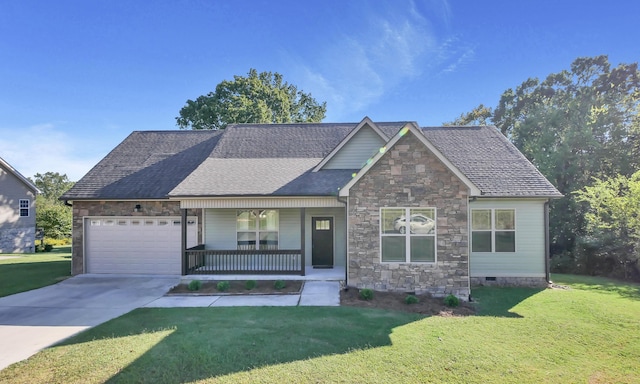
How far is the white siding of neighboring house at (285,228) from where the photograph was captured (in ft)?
41.0

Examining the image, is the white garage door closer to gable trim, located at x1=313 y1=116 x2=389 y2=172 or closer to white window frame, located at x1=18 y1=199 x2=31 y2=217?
gable trim, located at x1=313 y1=116 x2=389 y2=172

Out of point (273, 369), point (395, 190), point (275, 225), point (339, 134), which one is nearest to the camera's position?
point (273, 369)

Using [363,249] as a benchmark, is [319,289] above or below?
below

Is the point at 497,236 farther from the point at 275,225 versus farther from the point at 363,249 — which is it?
the point at 275,225

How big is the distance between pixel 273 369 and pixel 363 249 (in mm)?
5019

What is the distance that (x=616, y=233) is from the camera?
13898 millimetres

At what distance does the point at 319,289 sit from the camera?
9.77m

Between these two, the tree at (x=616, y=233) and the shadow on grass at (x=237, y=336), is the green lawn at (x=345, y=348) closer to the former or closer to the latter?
the shadow on grass at (x=237, y=336)

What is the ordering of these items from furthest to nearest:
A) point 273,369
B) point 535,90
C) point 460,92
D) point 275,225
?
1. point 535,90
2. point 460,92
3. point 275,225
4. point 273,369

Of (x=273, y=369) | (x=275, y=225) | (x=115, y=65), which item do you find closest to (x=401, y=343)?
(x=273, y=369)

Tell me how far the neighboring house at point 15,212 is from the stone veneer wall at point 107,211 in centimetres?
1828

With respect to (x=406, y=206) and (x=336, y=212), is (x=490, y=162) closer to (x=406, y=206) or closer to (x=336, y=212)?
(x=406, y=206)

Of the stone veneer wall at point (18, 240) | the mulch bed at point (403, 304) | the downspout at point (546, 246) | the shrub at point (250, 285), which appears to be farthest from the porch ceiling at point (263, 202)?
the stone veneer wall at point (18, 240)

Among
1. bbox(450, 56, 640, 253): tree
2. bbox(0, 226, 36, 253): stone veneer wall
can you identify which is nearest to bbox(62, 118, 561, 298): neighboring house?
bbox(450, 56, 640, 253): tree
